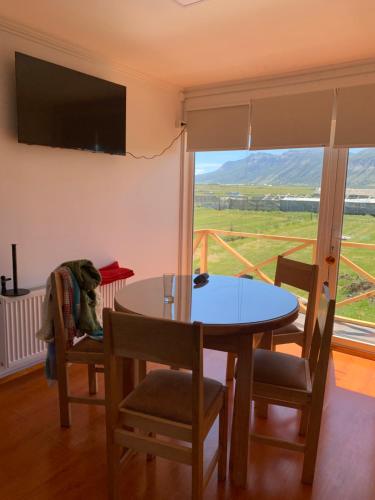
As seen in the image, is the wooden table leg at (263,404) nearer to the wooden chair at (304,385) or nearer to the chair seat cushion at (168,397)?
the wooden chair at (304,385)

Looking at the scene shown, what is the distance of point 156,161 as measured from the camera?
386 centimetres

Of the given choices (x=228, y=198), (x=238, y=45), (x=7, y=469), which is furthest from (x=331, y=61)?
(x=7, y=469)

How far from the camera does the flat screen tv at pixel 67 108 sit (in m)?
2.59

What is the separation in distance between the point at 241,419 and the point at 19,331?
65.0 inches

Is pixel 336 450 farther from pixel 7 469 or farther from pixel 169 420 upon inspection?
pixel 7 469

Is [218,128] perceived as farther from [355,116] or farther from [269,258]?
[269,258]

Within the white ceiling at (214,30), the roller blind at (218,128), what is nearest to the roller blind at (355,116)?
the white ceiling at (214,30)

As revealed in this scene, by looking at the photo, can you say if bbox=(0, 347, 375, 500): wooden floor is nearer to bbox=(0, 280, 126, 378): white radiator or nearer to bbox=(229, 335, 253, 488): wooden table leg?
bbox=(229, 335, 253, 488): wooden table leg

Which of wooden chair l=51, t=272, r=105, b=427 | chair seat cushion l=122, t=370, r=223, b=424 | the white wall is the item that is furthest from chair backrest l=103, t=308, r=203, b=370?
the white wall

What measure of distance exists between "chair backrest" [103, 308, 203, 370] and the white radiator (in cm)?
139

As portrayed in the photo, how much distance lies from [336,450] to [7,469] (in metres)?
1.71

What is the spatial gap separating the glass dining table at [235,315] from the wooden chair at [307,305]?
319mm

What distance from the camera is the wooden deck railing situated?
3406mm

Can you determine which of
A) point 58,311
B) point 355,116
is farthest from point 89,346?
point 355,116
